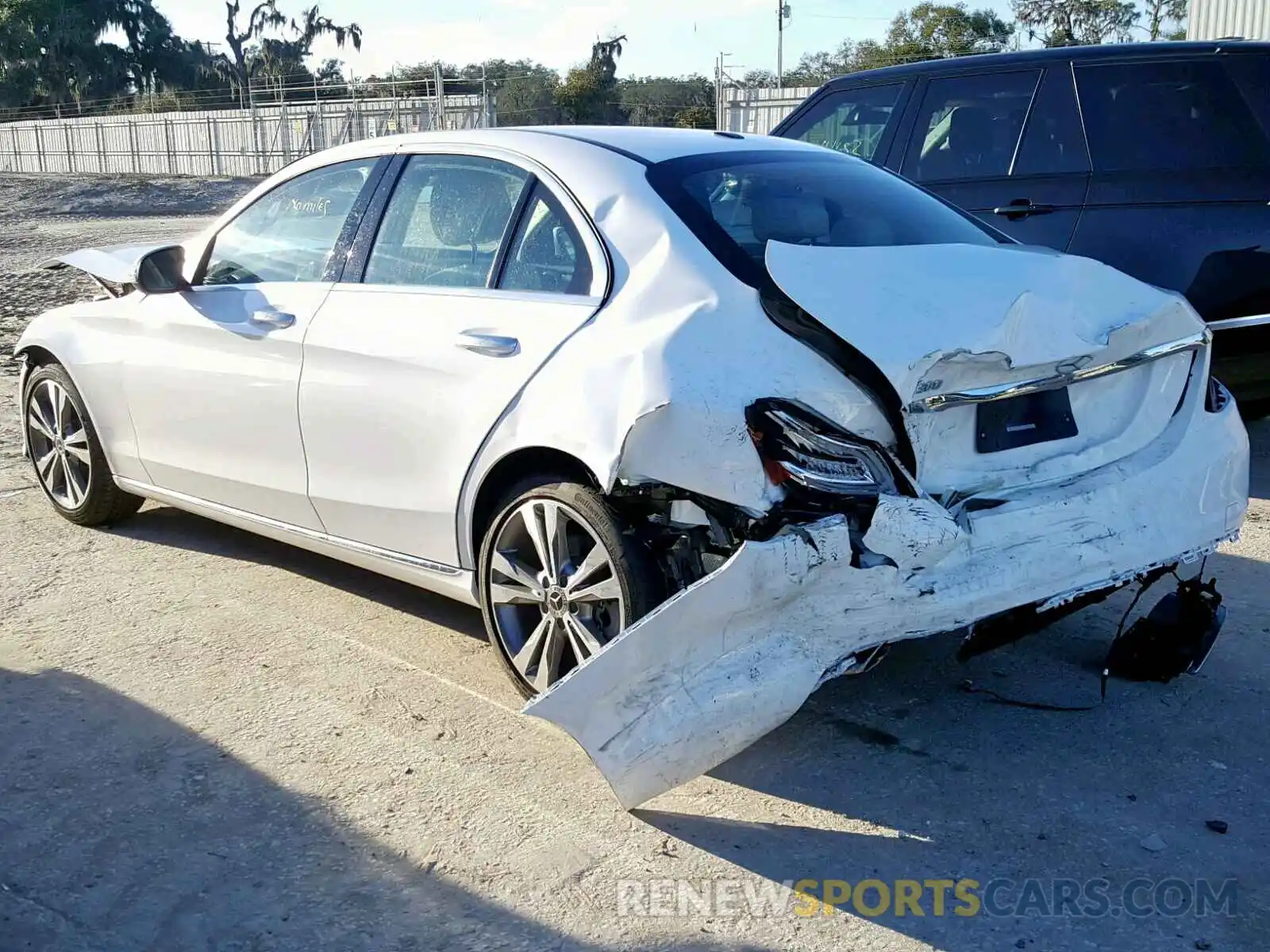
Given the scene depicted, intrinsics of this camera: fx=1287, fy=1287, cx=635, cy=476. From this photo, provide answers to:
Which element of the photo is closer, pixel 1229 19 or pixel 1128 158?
pixel 1128 158

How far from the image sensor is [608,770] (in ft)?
10.3

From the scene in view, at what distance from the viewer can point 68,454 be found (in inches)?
223

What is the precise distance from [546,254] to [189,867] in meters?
1.95

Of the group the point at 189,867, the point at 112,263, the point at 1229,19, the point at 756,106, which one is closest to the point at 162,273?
the point at 112,263

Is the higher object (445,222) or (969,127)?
(969,127)

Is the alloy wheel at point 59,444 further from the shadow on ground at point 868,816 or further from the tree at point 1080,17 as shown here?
the tree at point 1080,17

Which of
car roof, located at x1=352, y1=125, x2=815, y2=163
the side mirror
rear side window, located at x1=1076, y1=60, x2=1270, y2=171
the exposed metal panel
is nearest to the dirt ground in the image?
the side mirror

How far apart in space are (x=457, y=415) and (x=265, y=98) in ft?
160

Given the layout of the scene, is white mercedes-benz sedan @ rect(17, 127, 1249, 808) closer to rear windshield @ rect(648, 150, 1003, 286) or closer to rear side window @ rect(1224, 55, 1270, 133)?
rear windshield @ rect(648, 150, 1003, 286)

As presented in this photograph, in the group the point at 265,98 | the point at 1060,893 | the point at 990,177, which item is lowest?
the point at 1060,893

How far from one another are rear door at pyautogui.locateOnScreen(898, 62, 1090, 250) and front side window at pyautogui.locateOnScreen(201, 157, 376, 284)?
3.12 m

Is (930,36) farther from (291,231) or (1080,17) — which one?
(291,231)

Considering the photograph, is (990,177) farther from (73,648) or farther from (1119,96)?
(73,648)

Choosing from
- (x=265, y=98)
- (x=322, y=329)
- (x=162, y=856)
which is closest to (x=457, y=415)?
(x=322, y=329)
